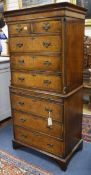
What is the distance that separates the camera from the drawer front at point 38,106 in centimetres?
186

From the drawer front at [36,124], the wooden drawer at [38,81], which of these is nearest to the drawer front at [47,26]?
the wooden drawer at [38,81]

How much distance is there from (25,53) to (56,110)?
0.64m

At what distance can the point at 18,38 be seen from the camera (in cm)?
195

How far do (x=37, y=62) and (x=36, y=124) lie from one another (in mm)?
659

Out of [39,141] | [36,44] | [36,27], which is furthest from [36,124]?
[36,27]

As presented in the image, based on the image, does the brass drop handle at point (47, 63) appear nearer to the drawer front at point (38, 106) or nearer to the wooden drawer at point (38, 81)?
the wooden drawer at point (38, 81)

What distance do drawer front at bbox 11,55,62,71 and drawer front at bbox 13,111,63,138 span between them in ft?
1.73

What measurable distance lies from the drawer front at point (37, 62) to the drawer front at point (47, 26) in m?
0.23

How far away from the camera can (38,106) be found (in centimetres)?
200

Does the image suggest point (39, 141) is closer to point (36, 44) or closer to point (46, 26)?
point (36, 44)

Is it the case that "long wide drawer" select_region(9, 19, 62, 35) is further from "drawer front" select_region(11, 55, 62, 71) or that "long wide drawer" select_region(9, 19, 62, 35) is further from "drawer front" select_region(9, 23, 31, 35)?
"drawer front" select_region(11, 55, 62, 71)

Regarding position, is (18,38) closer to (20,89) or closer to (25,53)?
(25,53)

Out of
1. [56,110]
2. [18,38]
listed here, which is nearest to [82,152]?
[56,110]

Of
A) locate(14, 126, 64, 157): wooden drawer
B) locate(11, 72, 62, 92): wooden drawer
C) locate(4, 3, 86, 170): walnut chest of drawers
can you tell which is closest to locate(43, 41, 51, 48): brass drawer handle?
locate(4, 3, 86, 170): walnut chest of drawers
